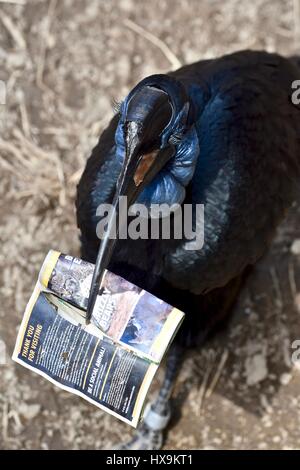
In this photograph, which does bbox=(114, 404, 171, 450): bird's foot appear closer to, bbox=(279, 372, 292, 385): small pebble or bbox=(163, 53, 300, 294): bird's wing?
bbox=(279, 372, 292, 385): small pebble

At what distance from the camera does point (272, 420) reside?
2793 millimetres

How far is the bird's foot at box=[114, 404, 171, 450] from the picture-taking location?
2.74 metres

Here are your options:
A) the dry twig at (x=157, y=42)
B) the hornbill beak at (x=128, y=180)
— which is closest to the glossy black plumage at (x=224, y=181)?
the hornbill beak at (x=128, y=180)

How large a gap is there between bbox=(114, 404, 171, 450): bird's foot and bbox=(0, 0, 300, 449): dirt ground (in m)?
0.05

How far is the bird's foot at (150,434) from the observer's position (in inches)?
108

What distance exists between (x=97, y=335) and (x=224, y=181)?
1.93 ft

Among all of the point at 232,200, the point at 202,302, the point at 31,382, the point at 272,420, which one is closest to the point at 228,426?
the point at 272,420

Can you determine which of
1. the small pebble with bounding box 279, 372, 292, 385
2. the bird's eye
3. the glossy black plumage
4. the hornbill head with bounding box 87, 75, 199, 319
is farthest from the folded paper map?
the small pebble with bounding box 279, 372, 292, 385

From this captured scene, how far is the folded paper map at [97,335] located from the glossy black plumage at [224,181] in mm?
246

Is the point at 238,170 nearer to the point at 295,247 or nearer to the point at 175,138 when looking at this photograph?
the point at 175,138

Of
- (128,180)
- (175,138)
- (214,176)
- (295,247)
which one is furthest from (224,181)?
(295,247)

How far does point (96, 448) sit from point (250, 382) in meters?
0.64

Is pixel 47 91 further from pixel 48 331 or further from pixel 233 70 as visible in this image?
pixel 48 331

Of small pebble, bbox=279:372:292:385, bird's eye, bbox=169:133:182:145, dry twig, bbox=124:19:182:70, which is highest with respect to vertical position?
dry twig, bbox=124:19:182:70
